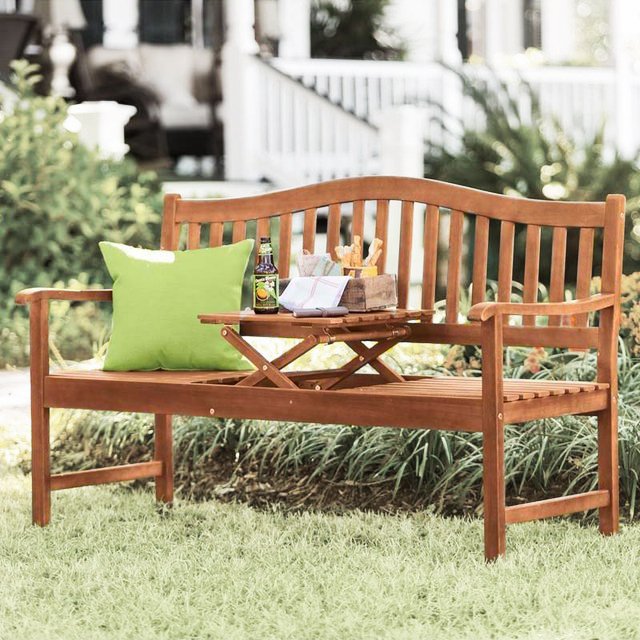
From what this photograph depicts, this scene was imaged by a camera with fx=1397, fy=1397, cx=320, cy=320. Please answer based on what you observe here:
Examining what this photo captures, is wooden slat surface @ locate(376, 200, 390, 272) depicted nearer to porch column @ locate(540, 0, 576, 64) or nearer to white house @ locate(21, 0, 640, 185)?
white house @ locate(21, 0, 640, 185)

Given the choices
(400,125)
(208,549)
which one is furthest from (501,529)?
(400,125)

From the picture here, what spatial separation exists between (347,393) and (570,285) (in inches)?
217

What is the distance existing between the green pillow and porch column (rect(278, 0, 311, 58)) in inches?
343

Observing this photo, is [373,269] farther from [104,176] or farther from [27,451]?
[104,176]

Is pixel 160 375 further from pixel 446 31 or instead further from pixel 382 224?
pixel 446 31

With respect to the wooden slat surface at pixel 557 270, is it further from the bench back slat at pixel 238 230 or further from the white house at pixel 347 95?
the white house at pixel 347 95

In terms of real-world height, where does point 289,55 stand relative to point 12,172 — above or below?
above

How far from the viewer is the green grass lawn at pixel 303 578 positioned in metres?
3.40

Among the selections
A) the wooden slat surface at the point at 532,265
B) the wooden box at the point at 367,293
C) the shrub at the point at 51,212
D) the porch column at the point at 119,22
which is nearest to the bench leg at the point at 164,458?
the wooden box at the point at 367,293

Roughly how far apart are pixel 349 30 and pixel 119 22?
10.0 feet

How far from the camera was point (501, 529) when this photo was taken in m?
3.94

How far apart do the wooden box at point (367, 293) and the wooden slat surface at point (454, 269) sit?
32cm

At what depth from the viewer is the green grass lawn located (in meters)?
3.40

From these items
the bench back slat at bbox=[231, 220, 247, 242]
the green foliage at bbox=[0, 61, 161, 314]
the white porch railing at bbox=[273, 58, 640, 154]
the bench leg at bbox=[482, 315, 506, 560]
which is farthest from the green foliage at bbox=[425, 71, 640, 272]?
the bench leg at bbox=[482, 315, 506, 560]
